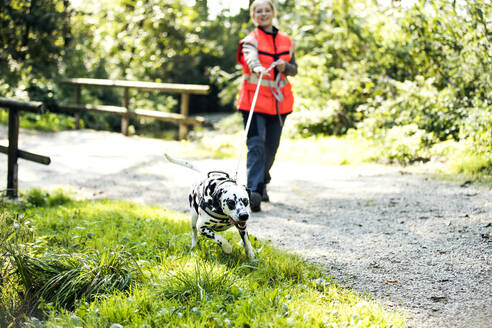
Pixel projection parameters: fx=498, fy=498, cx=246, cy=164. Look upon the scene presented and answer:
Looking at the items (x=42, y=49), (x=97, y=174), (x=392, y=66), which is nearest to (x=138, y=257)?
(x=97, y=174)

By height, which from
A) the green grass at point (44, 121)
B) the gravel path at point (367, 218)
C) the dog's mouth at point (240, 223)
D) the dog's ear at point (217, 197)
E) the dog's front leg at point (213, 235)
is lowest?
the green grass at point (44, 121)

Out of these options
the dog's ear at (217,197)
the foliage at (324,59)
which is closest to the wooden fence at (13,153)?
the dog's ear at (217,197)

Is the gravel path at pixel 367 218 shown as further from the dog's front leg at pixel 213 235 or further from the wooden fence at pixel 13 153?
the dog's front leg at pixel 213 235

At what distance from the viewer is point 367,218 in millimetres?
5219

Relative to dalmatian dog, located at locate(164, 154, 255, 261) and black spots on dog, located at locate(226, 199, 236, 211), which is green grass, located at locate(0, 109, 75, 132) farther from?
black spots on dog, located at locate(226, 199, 236, 211)

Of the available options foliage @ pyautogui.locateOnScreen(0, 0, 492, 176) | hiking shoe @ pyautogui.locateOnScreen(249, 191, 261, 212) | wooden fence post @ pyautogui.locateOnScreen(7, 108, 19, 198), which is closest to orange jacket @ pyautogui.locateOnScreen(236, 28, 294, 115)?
hiking shoe @ pyautogui.locateOnScreen(249, 191, 261, 212)

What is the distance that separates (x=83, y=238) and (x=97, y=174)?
3.72 metres

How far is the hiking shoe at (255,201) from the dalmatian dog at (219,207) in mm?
1473

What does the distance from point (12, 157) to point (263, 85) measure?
2.94 m

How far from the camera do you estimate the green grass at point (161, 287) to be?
9.23 feet

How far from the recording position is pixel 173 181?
7422 millimetres

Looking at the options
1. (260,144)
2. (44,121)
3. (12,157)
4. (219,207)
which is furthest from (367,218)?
(44,121)

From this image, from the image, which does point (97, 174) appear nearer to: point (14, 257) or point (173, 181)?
point (173, 181)

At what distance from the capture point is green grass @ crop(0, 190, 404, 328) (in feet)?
9.23
